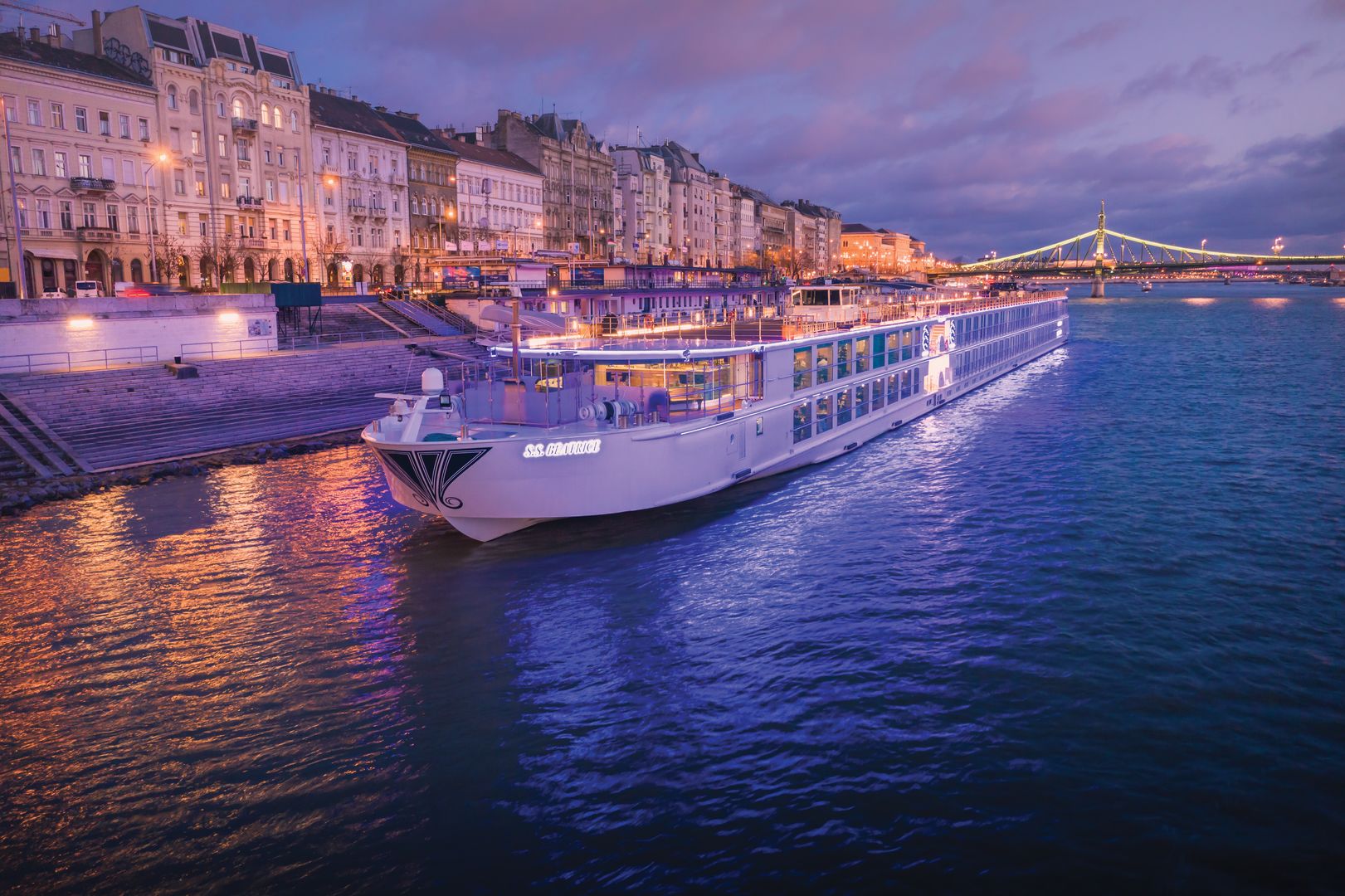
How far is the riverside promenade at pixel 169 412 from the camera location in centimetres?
2956

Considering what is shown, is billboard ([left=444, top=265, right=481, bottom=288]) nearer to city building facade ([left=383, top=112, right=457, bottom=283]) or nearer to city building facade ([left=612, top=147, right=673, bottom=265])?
city building facade ([left=383, top=112, right=457, bottom=283])

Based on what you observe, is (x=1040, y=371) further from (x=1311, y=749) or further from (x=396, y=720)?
(x=396, y=720)

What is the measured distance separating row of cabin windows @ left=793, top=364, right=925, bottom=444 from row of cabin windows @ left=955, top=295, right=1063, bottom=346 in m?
9.92

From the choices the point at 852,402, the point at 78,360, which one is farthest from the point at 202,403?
the point at 852,402

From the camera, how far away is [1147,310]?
605ft

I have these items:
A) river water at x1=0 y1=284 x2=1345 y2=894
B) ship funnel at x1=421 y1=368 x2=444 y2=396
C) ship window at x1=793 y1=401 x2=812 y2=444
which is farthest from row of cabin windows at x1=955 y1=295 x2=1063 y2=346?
ship funnel at x1=421 y1=368 x2=444 y2=396

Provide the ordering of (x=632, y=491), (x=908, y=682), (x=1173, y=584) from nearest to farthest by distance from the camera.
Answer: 1. (x=908, y=682)
2. (x=1173, y=584)
3. (x=632, y=491)

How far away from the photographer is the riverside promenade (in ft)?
97.0

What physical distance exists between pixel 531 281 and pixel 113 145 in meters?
29.5

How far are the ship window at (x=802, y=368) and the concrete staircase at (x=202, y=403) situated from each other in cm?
2089

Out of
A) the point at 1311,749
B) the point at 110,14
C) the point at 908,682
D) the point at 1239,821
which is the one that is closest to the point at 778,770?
Result: the point at 908,682

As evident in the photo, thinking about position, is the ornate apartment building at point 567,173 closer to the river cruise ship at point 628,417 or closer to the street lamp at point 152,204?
the street lamp at point 152,204

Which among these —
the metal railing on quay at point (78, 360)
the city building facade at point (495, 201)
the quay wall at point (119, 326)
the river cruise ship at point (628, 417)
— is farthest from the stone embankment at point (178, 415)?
the city building facade at point (495, 201)

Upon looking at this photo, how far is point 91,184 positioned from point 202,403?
27.2m
